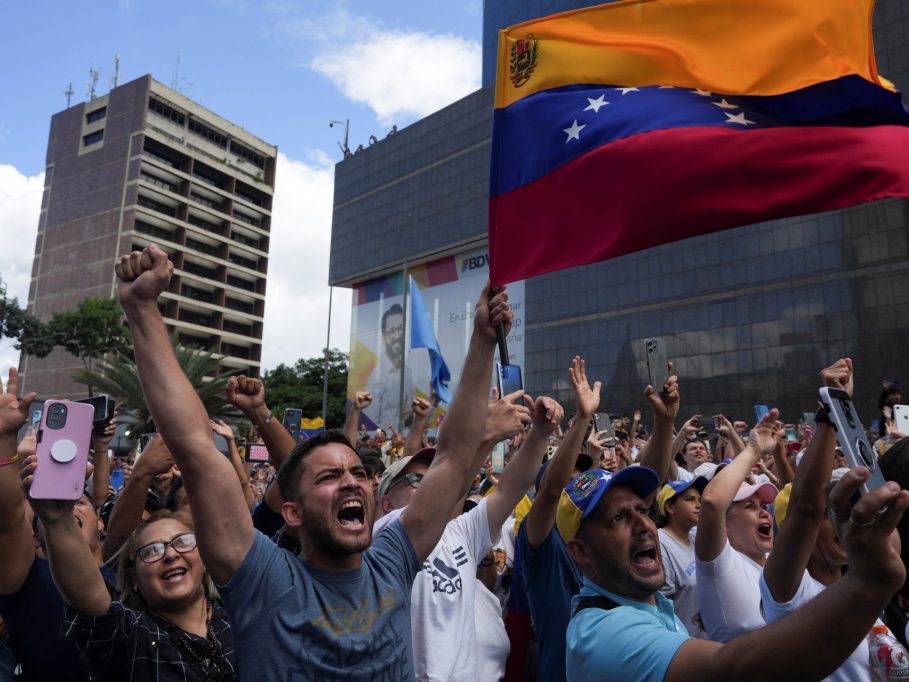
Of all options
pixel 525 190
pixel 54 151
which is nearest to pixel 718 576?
pixel 525 190

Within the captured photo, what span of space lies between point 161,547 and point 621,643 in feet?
5.91

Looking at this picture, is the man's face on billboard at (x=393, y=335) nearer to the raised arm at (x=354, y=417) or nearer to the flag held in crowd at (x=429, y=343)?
the flag held in crowd at (x=429, y=343)

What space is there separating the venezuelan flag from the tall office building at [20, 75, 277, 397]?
60569 millimetres

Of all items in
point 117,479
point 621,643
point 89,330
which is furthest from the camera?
point 89,330

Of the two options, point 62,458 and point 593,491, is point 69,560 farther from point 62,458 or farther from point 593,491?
point 593,491

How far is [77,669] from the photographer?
2.65 m

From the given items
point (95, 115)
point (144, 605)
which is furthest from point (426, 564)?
point (95, 115)

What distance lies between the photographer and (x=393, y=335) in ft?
197

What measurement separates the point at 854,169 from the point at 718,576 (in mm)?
1872

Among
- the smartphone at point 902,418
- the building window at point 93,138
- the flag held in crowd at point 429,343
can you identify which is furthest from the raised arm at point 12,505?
the building window at point 93,138

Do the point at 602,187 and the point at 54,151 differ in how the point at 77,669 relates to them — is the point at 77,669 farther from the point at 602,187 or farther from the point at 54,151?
the point at 54,151

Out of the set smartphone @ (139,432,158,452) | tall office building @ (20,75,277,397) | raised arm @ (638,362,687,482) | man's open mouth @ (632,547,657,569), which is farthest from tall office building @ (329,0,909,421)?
man's open mouth @ (632,547,657,569)

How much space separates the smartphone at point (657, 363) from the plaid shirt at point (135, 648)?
292 centimetres

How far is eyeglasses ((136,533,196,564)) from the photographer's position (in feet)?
9.20
